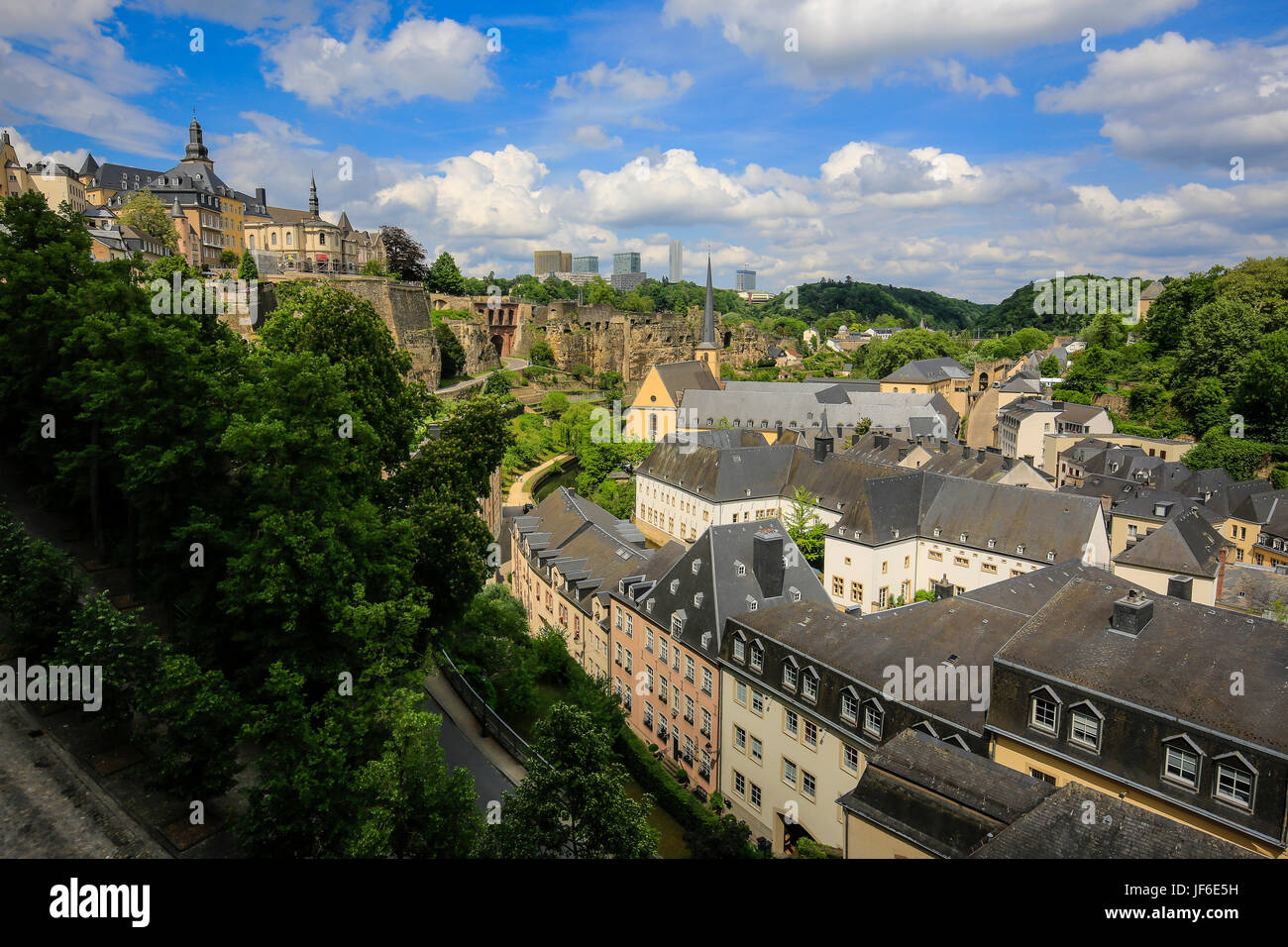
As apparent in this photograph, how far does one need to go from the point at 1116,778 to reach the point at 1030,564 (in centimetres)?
2226

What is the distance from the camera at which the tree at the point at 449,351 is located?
7412 cm

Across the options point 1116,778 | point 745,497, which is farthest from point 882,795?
point 745,497

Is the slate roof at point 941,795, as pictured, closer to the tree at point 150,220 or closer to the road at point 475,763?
the road at point 475,763

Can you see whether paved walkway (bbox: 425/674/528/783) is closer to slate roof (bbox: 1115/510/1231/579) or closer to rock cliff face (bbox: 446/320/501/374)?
slate roof (bbox: 1115/510/1231/579)

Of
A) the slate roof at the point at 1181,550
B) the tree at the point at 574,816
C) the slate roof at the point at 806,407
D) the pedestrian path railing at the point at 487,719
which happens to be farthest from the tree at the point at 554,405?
the tree at the point at 574,816

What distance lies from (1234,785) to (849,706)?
7353 mm

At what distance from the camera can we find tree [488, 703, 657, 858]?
11.6m

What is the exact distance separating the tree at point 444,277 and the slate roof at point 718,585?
242ft

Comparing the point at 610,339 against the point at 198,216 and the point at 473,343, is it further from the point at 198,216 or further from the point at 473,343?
the point at 198,216

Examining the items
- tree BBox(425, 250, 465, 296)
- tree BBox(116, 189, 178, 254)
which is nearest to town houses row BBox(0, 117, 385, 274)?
tree BBox(116, 189, 178, 254)

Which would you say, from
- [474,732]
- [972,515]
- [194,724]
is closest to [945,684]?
[474,732]

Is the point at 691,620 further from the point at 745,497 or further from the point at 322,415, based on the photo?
the point at 745,497

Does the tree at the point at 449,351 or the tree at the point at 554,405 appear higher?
the tree at the point at 449,351

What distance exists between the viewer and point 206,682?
1341 centimetres
